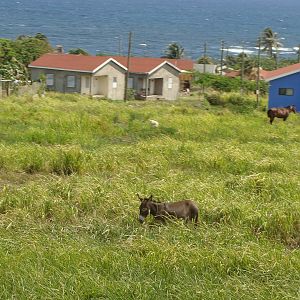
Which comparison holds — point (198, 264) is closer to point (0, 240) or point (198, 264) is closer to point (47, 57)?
point (0, 240)

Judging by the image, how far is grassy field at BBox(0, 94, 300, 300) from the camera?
6.58 m

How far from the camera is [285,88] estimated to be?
32281 millimetres

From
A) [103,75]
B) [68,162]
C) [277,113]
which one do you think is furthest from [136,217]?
[103,75]

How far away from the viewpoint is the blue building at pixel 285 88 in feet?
105

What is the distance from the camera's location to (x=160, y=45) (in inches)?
4473

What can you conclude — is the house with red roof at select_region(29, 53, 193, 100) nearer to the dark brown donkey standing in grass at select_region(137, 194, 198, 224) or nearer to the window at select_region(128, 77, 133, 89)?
the window at select_region(128, 77, 133, 89)

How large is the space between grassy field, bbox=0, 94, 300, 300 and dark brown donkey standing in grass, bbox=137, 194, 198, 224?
0.46 feet

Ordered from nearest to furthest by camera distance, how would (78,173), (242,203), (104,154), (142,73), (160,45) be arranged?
1. (242,203)
2. (78,173)
3. (104,154)
4. (142,73)
5. (160,45)

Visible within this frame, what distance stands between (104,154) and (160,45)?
10162cm

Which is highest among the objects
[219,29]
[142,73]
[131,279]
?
[219,29]

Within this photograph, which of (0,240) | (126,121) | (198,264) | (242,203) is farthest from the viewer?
(126,121)

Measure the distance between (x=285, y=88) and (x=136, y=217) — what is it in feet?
80.4

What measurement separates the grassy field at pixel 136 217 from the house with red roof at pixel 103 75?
18742 mm

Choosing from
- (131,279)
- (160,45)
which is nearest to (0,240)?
(131,279)
